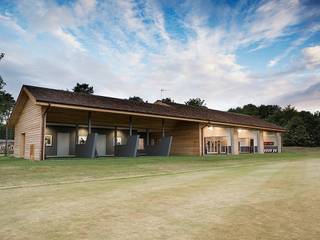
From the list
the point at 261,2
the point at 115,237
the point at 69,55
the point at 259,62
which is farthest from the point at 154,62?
the point at 115,237

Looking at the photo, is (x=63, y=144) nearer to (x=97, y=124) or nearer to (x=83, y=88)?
(x=97, y=124)

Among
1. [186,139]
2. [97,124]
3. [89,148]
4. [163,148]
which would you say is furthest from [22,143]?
[186,139]

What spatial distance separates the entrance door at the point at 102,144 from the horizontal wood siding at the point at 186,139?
5464 mm

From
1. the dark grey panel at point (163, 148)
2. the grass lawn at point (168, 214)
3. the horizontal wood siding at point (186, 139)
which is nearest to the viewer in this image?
the grass lawn at point (168, 214)

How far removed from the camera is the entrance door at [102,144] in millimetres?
23891

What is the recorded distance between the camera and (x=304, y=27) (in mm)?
17344

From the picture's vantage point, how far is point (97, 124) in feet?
74.8

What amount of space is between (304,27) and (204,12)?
6.36m

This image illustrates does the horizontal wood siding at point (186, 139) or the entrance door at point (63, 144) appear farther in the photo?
the horizontal wood siding at point (186, 139)


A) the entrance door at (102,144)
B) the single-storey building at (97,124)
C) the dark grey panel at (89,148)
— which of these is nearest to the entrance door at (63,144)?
the single-storey building at (97,124)

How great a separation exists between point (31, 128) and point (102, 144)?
25.6 ft

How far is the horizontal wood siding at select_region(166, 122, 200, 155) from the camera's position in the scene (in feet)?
73.6

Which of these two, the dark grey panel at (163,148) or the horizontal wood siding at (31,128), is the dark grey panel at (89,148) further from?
the dark grey panel at (163,148)

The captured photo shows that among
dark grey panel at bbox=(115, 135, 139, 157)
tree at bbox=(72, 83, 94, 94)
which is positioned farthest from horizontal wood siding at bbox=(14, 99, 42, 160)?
tree at bbox=(72, 83, 94, 94)
